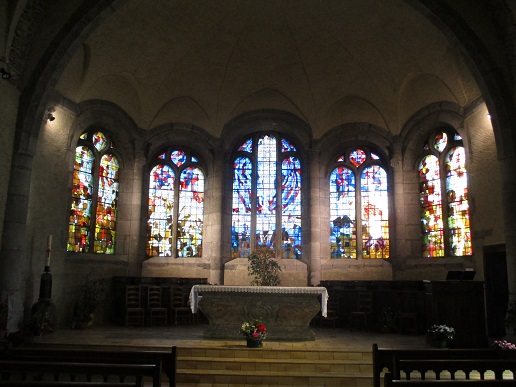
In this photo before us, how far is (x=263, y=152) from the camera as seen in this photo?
16.3 m

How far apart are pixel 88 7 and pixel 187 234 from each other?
24.3 feet

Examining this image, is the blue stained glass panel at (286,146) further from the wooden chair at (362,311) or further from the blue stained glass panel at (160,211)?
the wooden chair at (362,311)

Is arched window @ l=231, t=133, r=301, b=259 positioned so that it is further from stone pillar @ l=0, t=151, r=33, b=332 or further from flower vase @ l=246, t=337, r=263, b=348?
stone pillar @ l=0, t=151, r=33, b=332

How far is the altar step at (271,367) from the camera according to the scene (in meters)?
8.20

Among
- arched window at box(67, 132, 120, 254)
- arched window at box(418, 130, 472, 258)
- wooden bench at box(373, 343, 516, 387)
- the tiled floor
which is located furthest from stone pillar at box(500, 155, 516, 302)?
arched window at box(67, 132, 120, 254)

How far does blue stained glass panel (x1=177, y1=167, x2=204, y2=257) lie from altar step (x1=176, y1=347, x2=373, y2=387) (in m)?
6.54

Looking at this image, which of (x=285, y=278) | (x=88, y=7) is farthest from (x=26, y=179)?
(x=285, y=278)

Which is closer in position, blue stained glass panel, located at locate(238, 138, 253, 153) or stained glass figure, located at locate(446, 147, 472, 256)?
stained glass figure, located at locate(446, 147, 472, 256)

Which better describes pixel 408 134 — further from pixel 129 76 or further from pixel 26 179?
pixel 26 179

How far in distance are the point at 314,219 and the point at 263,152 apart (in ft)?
9.15

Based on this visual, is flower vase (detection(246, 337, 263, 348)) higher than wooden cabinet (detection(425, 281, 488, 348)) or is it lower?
lower

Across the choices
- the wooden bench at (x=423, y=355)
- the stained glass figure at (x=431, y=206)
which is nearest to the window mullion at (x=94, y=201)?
the stained glass figure at (x=431, y=206)

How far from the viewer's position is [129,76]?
14.2m

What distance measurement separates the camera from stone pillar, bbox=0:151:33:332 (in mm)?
9898
